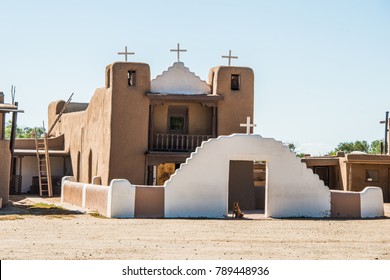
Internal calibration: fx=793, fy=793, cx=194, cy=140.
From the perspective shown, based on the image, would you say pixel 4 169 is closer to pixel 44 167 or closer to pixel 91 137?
pixel 91 137

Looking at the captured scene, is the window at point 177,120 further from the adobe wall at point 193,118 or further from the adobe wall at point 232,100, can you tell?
the adobe wall at point 232,100

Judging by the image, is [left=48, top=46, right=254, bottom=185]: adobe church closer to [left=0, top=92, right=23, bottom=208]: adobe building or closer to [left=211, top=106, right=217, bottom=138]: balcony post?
[left=211, top=106, right=217, bottom=138]: balcony post

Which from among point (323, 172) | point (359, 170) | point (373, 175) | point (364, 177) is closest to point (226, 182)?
point (359, 170)

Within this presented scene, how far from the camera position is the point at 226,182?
27.0m

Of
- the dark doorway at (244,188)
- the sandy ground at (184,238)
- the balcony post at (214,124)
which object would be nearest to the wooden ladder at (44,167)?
the balcony post at (214,124)

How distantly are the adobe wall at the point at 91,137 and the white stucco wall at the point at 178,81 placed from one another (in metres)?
2.25

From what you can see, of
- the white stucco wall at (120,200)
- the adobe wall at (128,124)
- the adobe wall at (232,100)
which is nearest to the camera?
the white stucco wall at (120,200)

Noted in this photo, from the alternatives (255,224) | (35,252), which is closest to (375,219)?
(255,224)

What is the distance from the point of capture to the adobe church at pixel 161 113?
32844 millimetres

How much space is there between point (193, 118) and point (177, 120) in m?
0.70

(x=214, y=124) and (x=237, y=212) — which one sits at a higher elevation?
(x=214, y=124)

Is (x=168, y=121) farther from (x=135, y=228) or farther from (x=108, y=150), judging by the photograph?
(x=135, y=228)

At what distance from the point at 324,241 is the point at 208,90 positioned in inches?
581

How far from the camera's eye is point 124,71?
1300 inches
